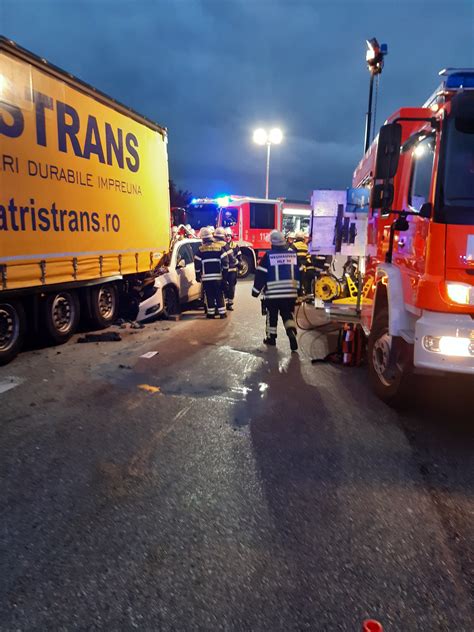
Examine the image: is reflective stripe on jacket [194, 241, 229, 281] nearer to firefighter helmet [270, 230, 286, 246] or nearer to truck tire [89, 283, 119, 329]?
truck tire [89, 283, 119, 329]

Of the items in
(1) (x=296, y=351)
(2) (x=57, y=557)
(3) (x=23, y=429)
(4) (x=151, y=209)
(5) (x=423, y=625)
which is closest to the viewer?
(5) (x=423, y=625)

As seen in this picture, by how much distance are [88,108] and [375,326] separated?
562 cm

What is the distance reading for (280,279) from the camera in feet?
22.9

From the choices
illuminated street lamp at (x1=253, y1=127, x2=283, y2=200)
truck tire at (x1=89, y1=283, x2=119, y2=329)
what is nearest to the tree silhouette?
illuminated street lamp at (x1=253, y1=127, x2=283, y2=200)

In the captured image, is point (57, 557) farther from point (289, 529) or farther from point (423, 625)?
point (423, 625)

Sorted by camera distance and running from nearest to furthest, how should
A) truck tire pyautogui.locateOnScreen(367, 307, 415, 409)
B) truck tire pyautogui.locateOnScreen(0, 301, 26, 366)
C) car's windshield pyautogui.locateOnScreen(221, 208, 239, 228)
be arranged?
truck tire pyautogui.locateOnScreen(367, 307, 415, 409), truck tire pyautogui.locateOnScreen(0, 301, 26, 366), car's windshield pyautogui.locateOnScreen(221, 208, 239, 228)

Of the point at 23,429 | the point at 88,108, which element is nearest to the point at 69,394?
the point at 23,429

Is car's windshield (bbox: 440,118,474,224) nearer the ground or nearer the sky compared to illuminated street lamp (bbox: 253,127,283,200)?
nearer the ground

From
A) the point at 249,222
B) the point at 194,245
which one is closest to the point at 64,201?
the point at 194,245

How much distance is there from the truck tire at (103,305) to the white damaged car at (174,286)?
51 centimetres

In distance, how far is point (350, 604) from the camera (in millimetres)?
2215

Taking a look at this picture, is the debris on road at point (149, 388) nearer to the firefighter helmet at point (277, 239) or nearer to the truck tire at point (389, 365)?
the truck tire at point (389, 365)

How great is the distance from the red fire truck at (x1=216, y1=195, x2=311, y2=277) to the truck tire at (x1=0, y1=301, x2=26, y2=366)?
493 inches

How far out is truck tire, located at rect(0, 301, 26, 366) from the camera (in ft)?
20.2
